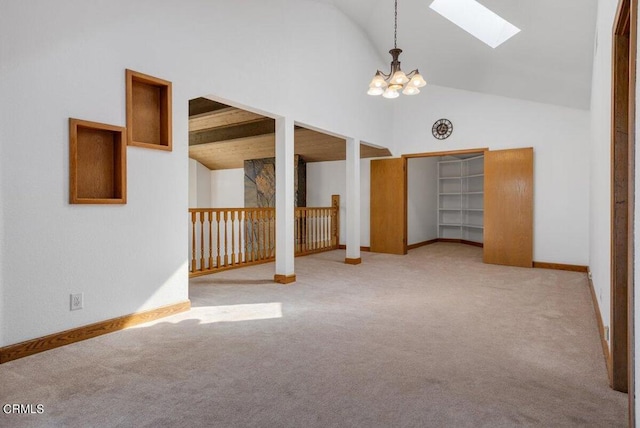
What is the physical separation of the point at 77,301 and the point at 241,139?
568 cm

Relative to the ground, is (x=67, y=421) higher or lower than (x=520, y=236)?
lower

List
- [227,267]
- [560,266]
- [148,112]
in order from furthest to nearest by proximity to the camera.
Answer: [560,266] < [227,267] < [148,112]

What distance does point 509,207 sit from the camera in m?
6.24

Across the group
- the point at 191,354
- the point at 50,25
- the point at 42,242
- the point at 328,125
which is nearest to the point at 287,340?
the point at 191,354

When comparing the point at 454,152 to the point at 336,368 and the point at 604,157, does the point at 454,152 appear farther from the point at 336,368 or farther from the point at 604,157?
the point at 336,368

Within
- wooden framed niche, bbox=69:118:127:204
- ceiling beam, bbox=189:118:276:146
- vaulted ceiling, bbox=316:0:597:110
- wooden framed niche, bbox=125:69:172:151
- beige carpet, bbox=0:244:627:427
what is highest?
vaulted ceiling, bbox=316:0:597:110

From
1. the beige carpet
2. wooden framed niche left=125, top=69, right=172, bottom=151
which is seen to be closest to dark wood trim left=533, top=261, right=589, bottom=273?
the beige carpet

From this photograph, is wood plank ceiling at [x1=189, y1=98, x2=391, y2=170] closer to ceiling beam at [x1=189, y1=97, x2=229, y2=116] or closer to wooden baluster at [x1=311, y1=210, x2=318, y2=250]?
ceiling beam at [x1=189, y1=97, x2=229, y2=116]

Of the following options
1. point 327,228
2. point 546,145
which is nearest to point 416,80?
point 546,145

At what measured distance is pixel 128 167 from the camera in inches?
120

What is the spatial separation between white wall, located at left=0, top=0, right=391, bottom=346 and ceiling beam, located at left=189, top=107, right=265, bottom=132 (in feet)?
7.28

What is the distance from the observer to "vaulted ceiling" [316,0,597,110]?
3975 millimetres

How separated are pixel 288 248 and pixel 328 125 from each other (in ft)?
6.63

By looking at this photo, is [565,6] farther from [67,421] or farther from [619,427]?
[67,421]
